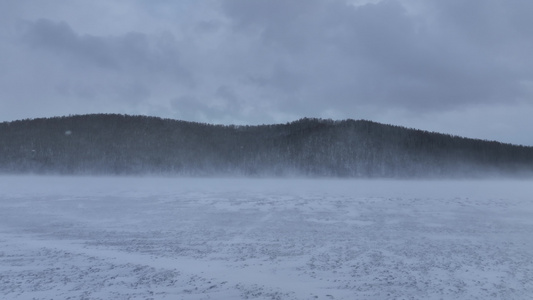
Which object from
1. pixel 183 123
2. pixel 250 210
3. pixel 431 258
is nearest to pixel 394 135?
pixel 183 123

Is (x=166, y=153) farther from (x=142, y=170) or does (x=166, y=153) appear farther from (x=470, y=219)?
(x=470, y=219)

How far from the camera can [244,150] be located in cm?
10519

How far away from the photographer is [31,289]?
6691 mm

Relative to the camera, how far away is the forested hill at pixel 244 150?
94938 millimetres

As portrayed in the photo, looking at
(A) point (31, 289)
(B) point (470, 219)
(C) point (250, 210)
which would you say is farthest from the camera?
(C) point (250, 210)

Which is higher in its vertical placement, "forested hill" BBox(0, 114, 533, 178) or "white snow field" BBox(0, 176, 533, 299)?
"forested hill" BBox(0, 114, 533, 178)

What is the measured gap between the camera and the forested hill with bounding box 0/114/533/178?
9494 cm

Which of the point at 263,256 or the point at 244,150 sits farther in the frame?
the point at 244,150

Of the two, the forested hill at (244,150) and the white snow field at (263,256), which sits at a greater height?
the forested hill at (244,150)

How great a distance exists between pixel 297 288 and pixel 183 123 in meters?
115

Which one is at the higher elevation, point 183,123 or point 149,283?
point 183,123

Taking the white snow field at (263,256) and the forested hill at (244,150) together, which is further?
the forested hill at (244,150)

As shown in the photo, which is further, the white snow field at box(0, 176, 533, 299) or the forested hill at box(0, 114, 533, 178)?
the forested hill at box(0, 114, 533, 178)

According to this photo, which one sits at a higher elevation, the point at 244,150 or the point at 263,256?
the point at 244,150
